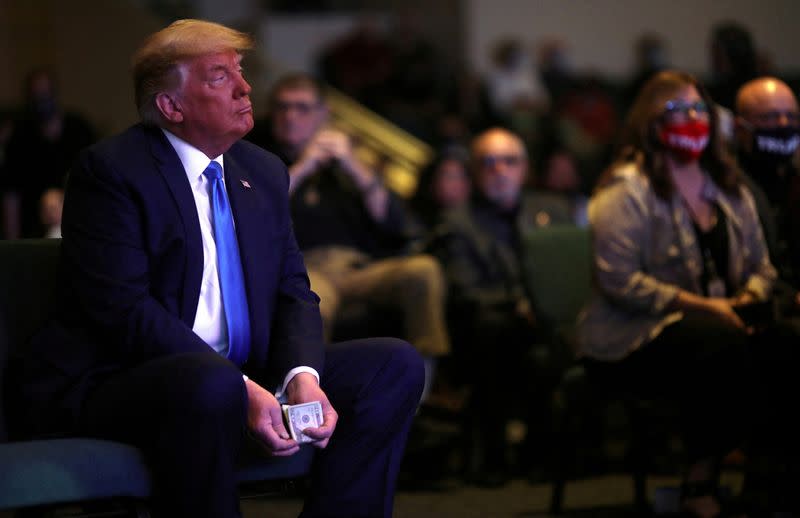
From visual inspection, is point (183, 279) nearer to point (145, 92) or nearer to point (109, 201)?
point (109, 201)

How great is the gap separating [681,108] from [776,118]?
454 millimetres

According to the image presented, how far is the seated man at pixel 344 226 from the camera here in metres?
4.75

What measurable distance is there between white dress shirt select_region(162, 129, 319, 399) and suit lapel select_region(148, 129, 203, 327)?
0.11ft

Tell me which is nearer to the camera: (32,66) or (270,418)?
(270,418)

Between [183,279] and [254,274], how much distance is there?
167 millimetres

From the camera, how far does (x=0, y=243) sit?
9.77 feet

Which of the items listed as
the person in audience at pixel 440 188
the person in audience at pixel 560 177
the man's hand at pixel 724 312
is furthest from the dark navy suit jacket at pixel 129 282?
the person in audience at pixel 560 177

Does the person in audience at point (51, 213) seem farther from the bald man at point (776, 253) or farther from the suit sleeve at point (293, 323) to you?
the bald man at point (776, 253)

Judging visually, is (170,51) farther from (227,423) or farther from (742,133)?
(742,133)

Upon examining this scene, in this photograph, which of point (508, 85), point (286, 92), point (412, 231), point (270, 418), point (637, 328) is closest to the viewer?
point (270, 418)

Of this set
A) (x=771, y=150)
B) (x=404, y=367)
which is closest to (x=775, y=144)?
(x=771, y=150)

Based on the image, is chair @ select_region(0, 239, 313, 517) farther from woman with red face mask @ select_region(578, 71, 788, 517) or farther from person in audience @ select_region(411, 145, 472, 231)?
person in audience @ select_region(411, 145, 472, 231)

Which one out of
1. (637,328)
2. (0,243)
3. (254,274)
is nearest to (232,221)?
(254,274)

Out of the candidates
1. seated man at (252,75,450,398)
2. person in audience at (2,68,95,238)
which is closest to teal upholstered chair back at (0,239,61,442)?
seated man at (252,75,450,398)
